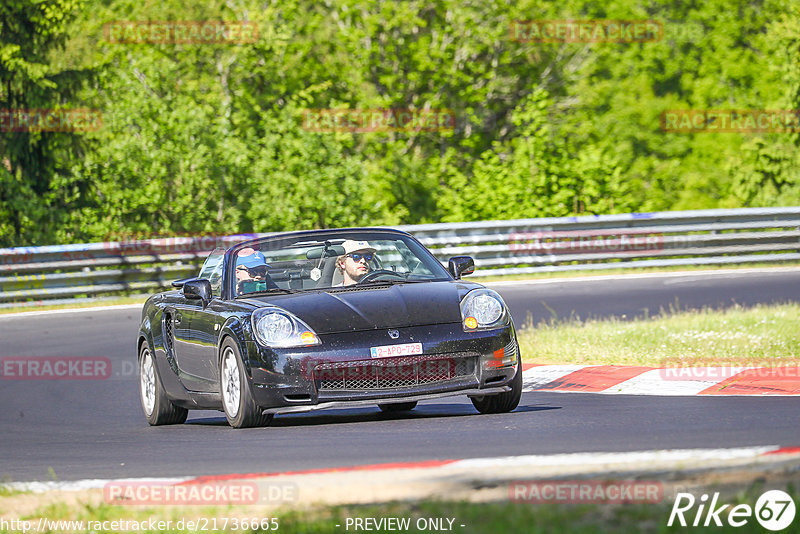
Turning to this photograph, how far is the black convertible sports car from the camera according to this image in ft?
27.8

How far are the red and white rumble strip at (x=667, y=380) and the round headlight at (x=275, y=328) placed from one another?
2876 millimetres

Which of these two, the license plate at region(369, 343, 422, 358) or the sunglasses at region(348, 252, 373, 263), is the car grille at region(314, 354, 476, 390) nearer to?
the license plate at region(369, 343, 422, 358)

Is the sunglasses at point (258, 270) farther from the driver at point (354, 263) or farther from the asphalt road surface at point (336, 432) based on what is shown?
the asphalt road surface at point (336, 432)

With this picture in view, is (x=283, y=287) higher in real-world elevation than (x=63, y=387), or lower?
higher

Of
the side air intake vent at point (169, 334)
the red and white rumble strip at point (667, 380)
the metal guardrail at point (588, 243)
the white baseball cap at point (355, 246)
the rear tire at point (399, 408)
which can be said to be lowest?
the metal guardrail at point (588, 243)

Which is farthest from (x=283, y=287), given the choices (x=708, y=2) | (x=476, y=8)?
(x=708, y=2)

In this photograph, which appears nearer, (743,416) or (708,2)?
(743,416)

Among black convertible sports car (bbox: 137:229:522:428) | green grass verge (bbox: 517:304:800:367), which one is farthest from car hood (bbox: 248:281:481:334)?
green grass verge (bbox: 517:304:800:367)

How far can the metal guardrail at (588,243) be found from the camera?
22359 mm

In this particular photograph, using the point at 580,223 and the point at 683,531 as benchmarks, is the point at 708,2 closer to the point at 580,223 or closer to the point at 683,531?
the point at 580,223

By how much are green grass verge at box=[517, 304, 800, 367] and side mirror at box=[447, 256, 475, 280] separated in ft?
8.06

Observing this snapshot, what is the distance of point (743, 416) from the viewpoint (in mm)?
8094

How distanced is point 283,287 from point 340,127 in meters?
23.0

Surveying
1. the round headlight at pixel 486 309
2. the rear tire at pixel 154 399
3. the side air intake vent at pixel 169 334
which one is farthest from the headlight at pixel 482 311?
the rear tire at pixel 154 399
